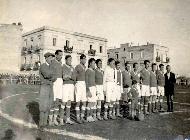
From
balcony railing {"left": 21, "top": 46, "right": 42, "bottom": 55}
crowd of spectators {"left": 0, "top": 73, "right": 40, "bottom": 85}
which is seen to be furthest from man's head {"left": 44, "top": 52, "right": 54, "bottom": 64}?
balcony railing {"left": 21, "top": 46, "right": 42, "bottom": 55}

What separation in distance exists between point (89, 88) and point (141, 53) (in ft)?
83.7

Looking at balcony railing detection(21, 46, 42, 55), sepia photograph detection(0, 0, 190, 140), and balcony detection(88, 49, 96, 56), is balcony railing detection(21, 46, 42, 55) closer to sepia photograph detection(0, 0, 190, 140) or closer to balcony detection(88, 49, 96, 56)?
balcony detection(88, 49, 96, 56)

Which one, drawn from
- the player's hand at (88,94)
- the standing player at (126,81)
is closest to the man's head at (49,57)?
the player's hand at (88,94)

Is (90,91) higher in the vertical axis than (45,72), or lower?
lower

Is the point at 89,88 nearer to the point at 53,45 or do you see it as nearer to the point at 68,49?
the point at 53,45

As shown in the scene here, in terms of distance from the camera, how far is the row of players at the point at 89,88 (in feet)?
14.4

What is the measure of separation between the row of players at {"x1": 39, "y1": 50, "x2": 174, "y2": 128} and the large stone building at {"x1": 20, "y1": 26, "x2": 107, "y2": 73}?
49.8 feet

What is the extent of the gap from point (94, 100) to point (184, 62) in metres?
2.17

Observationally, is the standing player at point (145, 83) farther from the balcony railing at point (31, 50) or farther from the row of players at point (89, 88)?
the balcony railing at point (31, 50)

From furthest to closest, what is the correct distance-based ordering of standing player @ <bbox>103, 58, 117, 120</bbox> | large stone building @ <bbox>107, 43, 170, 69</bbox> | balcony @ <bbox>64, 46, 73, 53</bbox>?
large stone building @ <bbox>107, 43, 170, 69</bbox>
balcony @ <bbox>64, 46, 73, 53</bbox>
standing player @ <bbox>103, 58, 117, 120</bbox>

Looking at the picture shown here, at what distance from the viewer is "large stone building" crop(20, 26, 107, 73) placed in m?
21.7

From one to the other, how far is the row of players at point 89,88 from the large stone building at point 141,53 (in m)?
21.0

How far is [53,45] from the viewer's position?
2192 cm

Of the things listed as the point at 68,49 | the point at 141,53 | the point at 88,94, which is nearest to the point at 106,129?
the point at 88,94
